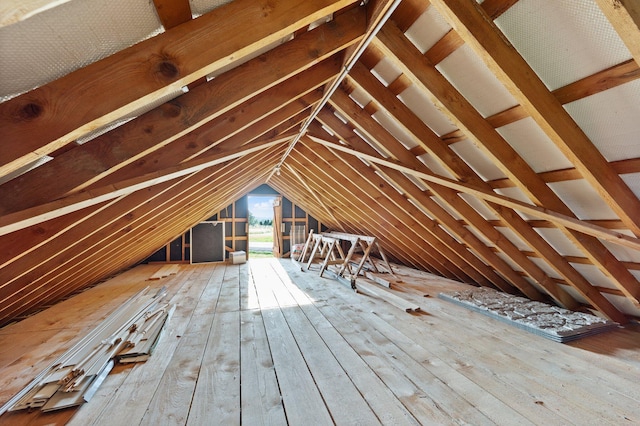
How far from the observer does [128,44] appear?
3.60ft

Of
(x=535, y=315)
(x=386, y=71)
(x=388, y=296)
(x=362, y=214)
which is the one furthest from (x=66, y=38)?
(x=362, y=214)

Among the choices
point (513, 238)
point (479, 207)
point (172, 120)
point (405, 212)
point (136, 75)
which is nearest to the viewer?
point (136, 75)

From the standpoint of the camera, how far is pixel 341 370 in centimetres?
241

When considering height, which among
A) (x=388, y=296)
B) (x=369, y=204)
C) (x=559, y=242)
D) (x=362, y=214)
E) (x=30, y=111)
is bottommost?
(x=388, y=296)

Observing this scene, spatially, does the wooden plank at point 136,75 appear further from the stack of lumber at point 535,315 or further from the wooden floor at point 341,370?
the stack of lumber at point 535,315

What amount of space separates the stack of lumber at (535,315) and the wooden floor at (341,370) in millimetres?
124

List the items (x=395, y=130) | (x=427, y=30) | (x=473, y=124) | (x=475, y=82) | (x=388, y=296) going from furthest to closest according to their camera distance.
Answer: (x=388, y=296) → (x=395, y=130) → (x=473, y=124) → (x=475, y=82) → (x=427, y=30)

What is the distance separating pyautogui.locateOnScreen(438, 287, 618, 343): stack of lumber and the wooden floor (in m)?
0.12

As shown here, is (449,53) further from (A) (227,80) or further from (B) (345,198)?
(B) (345,198)

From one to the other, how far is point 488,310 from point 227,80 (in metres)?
4.08

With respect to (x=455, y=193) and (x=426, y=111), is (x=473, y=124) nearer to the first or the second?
(x=426, y=111)

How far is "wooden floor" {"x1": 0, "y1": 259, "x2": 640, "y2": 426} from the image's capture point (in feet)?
6.23

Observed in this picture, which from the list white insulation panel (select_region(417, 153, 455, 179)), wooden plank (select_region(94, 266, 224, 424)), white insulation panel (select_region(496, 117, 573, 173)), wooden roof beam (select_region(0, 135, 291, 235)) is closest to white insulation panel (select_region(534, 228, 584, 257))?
white insulation panel (select_region(496, 117, 573, 173))

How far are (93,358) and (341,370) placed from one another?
2.19m
